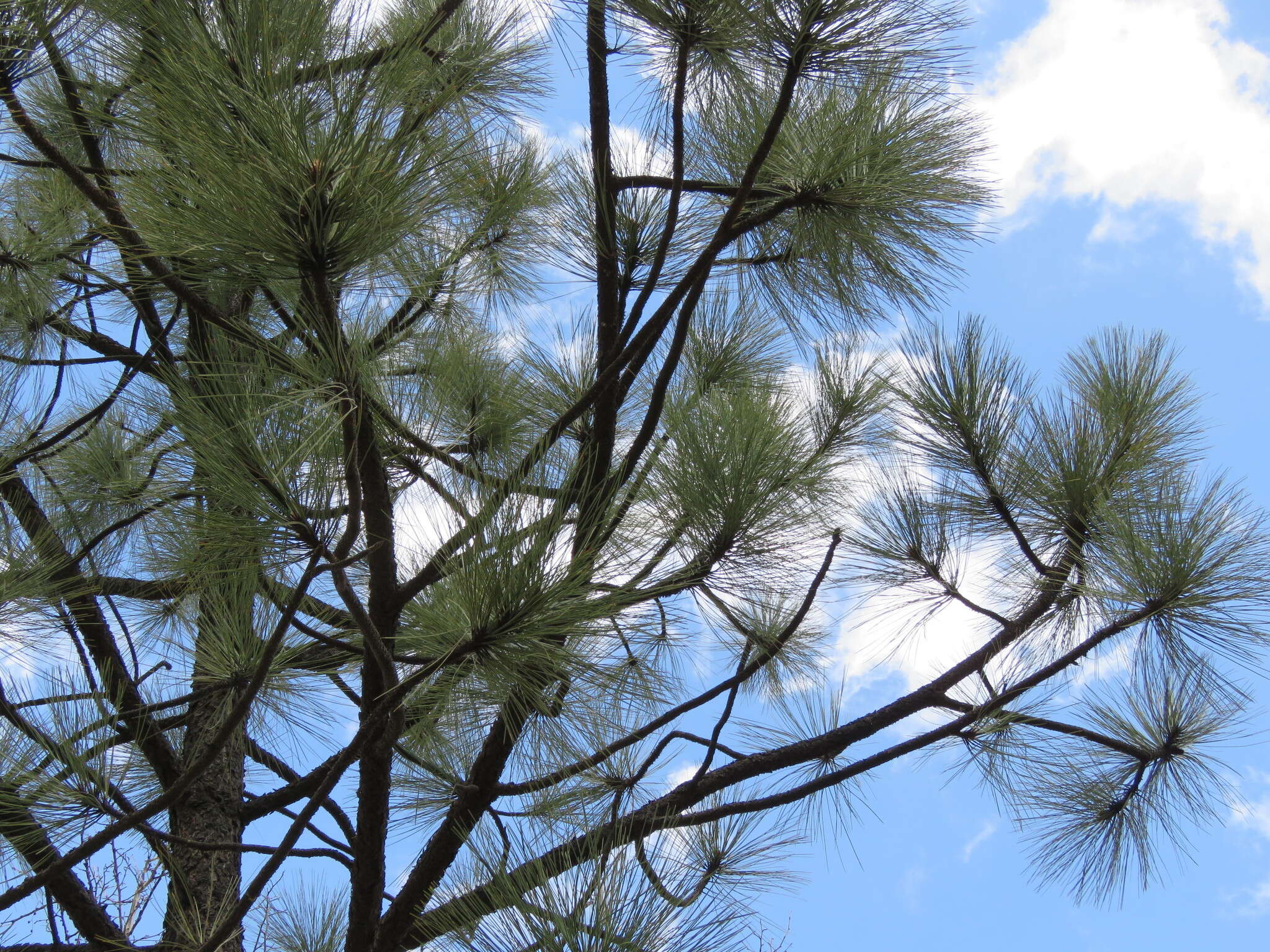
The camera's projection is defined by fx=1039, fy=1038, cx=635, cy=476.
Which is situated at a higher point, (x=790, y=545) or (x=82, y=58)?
(x=82, y=58)

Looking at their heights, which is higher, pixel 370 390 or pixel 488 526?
pixel 370 390

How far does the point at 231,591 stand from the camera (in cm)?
120

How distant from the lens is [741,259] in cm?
118

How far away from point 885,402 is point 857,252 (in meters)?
0.38

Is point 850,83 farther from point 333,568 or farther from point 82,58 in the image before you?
point 82,58

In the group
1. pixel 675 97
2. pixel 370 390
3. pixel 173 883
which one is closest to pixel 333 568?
pixel 370 390

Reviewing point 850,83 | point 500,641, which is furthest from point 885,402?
point 500,641

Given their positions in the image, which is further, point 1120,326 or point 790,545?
point 1120,326

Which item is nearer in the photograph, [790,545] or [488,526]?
[488,526]

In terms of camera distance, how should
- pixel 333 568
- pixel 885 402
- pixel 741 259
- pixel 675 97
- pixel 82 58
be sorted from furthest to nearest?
1. pixel 885 402
2. pixel 741 259
3. pixel 82 58
4. pixel 675 97
5. pixel 333 568

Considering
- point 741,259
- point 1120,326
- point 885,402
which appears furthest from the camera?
point 885,402

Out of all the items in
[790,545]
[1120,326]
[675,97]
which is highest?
[1120,326]

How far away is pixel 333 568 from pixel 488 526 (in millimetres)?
113

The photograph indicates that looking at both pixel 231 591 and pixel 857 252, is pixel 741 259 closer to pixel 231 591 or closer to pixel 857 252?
pixel 857 252
